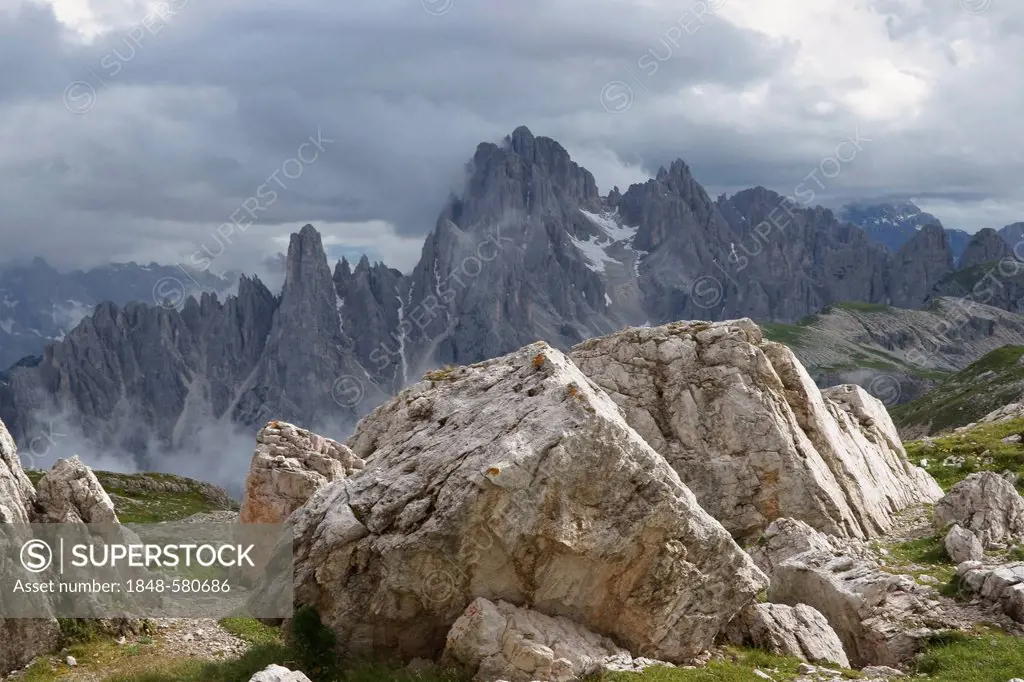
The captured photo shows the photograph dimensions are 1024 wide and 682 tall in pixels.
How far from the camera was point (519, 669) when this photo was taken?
2175 cm

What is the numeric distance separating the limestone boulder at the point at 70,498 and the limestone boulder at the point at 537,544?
875 cm

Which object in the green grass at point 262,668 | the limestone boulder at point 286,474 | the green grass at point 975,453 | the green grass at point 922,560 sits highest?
the limestone boulder at point 286,474

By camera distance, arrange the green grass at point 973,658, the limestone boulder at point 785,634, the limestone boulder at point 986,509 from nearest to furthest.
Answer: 1. the green grass at point 973,658
2. the limestone boulder at point 785,634
3. the limestone boulder at point 986,509

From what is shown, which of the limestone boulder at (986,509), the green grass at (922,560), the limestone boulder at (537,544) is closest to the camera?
the limestone boulder at (537,544)

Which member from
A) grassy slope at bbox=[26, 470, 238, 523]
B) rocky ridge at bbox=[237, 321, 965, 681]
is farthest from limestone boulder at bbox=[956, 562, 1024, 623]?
grassy slope at bbox=[26, 470, 238, 523]

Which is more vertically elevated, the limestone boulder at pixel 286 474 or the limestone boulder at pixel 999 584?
Result: the limestone boulder at pixel 286 474

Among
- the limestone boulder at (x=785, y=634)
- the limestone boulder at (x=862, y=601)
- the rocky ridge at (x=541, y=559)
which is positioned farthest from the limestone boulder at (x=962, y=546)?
the limestone boulder at (x=785, y=634)

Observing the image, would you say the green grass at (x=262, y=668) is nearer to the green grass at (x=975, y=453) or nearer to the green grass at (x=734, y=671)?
the green grass at (x=734, y=671)

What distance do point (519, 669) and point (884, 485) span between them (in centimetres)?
3290

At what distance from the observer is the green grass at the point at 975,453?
175 feet

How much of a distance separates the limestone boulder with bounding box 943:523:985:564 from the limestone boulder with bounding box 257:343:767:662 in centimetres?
1317

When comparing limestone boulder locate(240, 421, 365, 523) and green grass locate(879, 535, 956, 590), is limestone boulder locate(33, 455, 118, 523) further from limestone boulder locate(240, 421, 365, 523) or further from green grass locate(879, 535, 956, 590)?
green grass locate(879, 535, 956, 590)

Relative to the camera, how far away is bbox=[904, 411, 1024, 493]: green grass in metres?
53.2

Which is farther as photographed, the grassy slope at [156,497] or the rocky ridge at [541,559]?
the grassy slope at [156,497]
